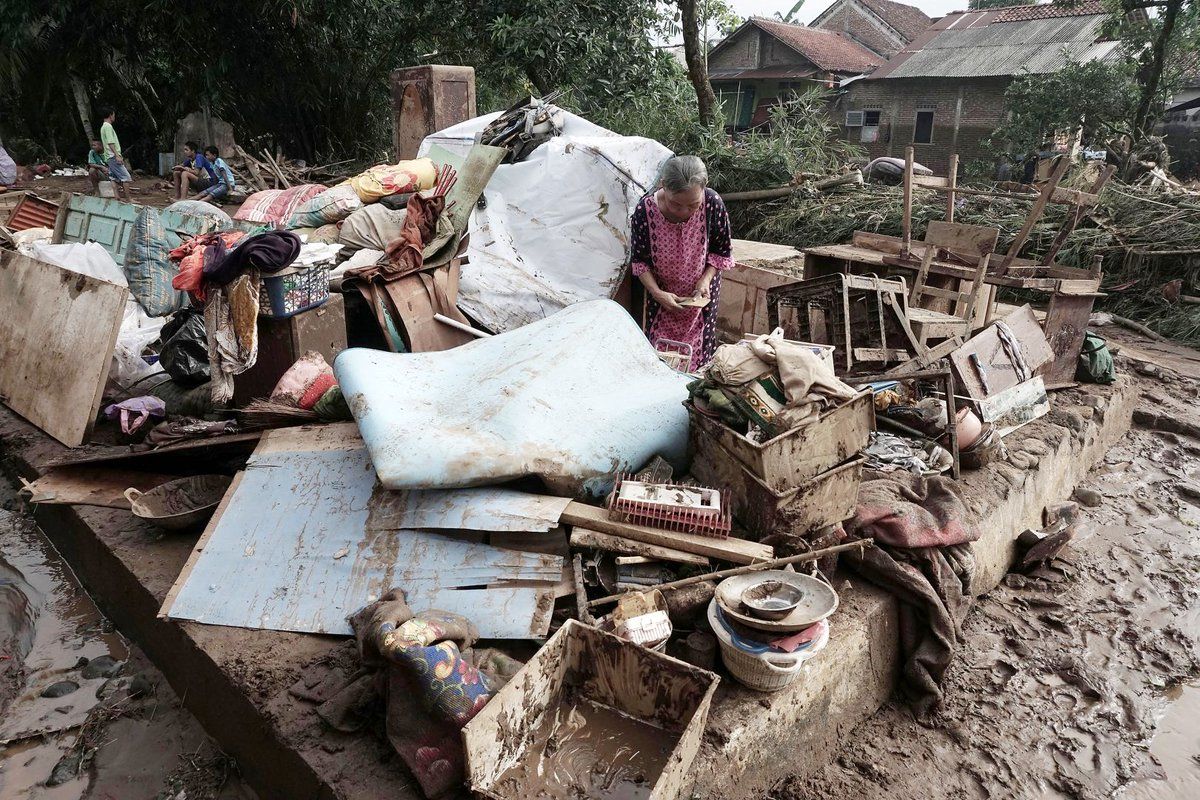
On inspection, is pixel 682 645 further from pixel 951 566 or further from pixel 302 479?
pixel 302 479

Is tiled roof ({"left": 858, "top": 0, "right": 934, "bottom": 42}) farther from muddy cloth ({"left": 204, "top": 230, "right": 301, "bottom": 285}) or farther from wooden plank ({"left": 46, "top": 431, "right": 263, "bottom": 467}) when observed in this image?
wooden plank ({"left": 46, "top": 431, "right": 263, "bottom": 467})

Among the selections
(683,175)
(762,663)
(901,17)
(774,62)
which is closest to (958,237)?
(683,175)

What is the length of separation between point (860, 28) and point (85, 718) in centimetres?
3223

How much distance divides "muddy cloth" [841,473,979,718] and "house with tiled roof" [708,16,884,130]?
75.8ft

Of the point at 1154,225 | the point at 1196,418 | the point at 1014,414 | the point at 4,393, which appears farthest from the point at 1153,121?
the point at 4,393

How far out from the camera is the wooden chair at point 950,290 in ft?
14.6

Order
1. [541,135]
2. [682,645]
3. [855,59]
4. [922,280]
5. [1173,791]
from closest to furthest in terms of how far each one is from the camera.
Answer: [682,645] < [1173,791] < [922,280] < [541,135] < [855,59]

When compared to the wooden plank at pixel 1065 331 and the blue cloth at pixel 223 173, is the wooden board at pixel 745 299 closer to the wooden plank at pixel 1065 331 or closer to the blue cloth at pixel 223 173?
the wooden plank at pixel 1065 331

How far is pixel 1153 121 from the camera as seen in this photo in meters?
13.1

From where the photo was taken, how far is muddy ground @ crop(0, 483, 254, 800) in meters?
2.69

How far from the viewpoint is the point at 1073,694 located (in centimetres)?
314

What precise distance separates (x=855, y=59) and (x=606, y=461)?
89.3 feet

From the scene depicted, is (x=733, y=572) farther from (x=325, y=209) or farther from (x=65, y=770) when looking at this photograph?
(x=325, y=209)

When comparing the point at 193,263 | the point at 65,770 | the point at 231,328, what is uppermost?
the point at 193,263
